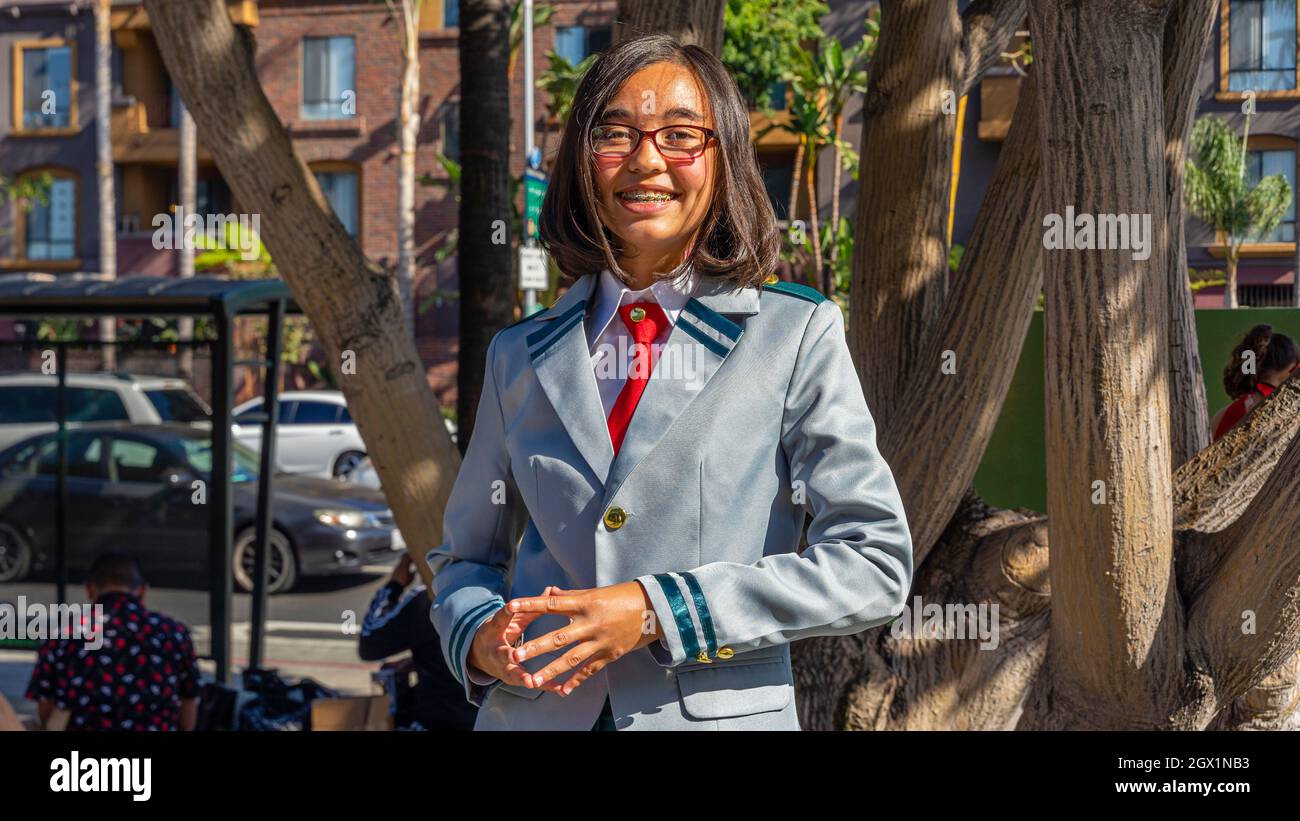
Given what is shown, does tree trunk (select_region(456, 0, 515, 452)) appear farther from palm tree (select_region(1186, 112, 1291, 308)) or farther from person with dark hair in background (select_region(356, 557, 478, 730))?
palm tree (select_region(1186, 112, 1291, 308))

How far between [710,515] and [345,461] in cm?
1770

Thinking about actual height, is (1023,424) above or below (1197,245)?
below

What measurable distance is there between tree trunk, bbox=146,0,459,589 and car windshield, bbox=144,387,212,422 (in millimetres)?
6497

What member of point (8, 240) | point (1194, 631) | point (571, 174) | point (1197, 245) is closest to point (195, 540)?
point (1197, 245)

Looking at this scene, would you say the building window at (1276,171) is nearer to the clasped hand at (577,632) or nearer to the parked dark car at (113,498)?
the clasped hand at (577,632)

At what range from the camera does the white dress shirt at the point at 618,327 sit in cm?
194

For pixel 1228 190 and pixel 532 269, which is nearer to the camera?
pixel 1228 190

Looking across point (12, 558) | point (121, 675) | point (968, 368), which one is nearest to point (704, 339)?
point (968, 368)

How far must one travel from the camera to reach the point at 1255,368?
181 inches

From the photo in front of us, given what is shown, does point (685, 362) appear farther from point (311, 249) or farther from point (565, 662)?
point (311, 249)

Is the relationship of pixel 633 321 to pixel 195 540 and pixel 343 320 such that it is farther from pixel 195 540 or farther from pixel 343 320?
pixel 195 540

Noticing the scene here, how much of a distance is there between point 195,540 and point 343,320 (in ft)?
17.0

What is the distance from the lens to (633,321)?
6.44 ft

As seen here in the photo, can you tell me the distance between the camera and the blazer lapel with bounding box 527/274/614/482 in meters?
1.86
